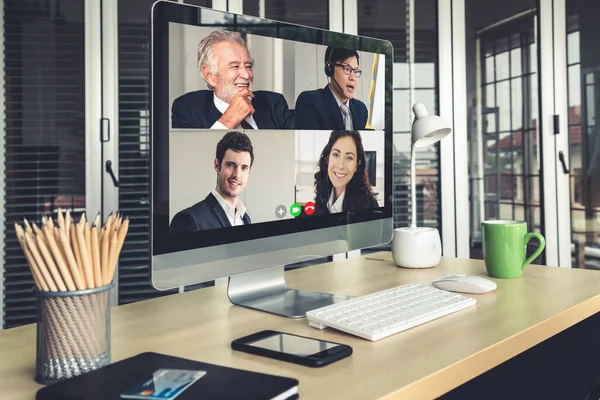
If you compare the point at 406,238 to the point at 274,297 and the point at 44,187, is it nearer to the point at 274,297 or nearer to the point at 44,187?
the point at 274,297

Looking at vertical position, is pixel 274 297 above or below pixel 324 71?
below

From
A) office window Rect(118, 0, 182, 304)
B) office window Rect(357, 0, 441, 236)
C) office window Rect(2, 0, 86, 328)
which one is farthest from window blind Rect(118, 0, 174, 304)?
office window Rect(357, 0, 441, 236)

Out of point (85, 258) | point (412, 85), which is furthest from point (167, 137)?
point (412, 85)

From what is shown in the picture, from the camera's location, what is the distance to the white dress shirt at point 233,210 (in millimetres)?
1098

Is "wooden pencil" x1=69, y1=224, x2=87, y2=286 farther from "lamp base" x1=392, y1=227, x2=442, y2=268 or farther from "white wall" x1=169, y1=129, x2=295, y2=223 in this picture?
"lamp base" x1=392, y1=227, x2=442, y2=268

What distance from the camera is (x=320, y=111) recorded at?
129 centimetres

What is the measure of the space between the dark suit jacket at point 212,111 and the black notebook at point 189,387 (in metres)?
0.41

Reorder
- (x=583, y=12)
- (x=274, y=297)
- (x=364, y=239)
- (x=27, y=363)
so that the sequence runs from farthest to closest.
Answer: (x=583, y=12) < (x=364, y=239) < (x=274, y=297) < (x=27, y=363)

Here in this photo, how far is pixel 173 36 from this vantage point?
3.34 feet

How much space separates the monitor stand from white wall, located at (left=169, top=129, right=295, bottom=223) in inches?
5.5

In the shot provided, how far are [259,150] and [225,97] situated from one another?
121 millimetres

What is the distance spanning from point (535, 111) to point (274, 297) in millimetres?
2398

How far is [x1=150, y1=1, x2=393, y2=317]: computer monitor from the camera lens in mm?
1016

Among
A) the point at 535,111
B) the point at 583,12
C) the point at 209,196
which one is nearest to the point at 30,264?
the point at 209,196
